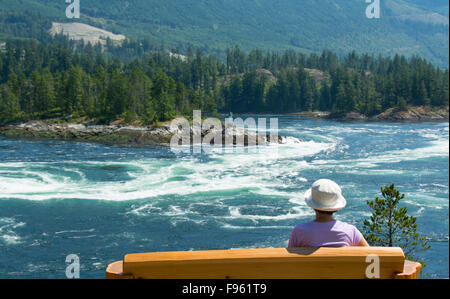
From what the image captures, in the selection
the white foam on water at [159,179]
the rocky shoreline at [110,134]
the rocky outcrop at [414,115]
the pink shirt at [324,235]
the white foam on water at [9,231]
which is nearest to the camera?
the pink shirt at [324,235]

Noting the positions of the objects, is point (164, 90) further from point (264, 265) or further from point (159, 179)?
point (264, 265)

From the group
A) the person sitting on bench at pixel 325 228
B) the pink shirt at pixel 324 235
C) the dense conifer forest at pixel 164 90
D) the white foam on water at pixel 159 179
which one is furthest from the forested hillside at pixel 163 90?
the pink shirt at pixel 324 235

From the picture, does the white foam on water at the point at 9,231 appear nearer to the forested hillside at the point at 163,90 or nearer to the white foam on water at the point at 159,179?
the white foam on water at the point at 159,179

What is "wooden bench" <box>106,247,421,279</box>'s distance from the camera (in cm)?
452

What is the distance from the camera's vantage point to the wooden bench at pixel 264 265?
4520 mm

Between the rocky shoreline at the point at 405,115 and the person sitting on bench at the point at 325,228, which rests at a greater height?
the rocky shoreline at the point at 405,115

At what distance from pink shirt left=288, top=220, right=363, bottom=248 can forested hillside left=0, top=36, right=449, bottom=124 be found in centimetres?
7454

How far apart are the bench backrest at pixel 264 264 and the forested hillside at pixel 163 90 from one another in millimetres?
75195

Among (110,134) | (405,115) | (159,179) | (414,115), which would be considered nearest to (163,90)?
(110,134)

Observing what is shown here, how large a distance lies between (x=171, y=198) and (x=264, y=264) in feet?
99.2

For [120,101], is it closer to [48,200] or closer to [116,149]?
[116,149]

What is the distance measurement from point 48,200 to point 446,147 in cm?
5378

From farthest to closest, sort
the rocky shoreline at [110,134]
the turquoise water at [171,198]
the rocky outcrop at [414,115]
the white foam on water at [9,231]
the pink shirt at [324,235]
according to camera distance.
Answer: the rocky outcrop at [414,115], the rocky shoreline at [110,134], the turquoise water at [171,198], the white foam on water at [9,231], the pink shirt at [324,235]

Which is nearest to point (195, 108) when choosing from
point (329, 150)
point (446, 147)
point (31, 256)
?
point (329, 150)
